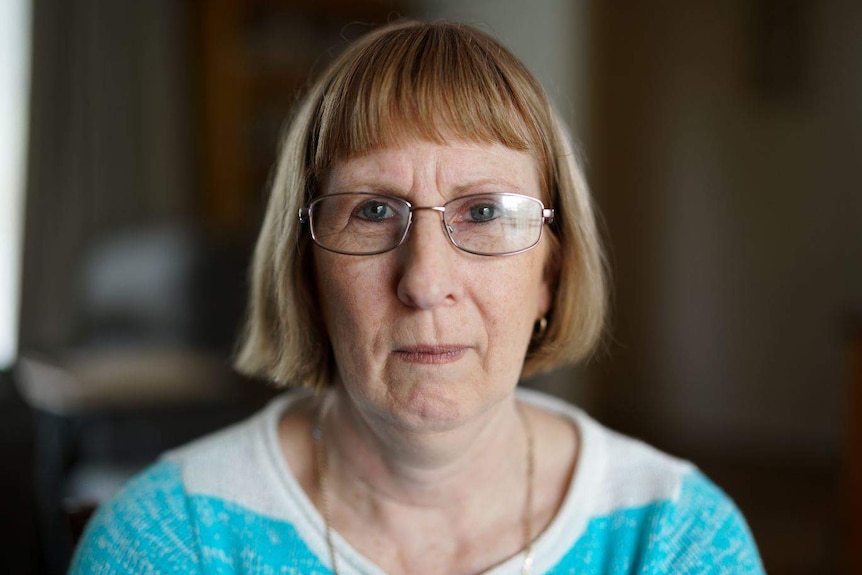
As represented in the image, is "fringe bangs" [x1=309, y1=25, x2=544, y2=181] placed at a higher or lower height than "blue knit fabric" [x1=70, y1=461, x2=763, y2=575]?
higher

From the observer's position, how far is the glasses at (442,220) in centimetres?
100

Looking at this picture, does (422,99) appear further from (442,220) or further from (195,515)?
(195,515)

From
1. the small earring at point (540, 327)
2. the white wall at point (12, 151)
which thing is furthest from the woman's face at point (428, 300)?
the white wall at point (12, 151)

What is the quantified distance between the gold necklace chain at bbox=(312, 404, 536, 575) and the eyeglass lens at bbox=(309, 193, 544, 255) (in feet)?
1.09

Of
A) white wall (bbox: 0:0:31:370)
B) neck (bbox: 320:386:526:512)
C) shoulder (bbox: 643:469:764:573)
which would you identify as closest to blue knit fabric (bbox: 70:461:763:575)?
shoulder (bbox: 643:469:764:573)

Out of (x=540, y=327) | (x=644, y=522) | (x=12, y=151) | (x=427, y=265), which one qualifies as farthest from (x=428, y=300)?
(x=12, y=151)

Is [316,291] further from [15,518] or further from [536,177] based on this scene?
[15,518]

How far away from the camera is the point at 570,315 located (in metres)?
1.21

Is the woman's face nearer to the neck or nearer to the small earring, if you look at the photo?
the neck

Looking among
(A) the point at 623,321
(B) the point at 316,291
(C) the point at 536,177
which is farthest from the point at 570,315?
(A) the point at 623,321

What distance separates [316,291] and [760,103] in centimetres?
354

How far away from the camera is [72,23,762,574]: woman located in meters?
1.00

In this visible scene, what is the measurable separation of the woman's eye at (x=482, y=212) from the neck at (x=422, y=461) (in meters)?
0.25

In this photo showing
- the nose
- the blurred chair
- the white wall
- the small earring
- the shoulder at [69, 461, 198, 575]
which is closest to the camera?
the nose
